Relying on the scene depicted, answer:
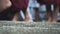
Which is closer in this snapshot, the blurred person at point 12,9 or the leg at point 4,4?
the blurred person at point 12,9

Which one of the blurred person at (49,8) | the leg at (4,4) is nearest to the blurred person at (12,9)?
the leg at (4,4)

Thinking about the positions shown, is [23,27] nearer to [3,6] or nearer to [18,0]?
[18,0]

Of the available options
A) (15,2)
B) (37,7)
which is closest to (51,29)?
(15,2)

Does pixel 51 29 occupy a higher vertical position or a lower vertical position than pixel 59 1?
lower

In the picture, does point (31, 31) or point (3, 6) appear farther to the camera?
point (3, 6)

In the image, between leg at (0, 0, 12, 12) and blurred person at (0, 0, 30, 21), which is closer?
blurred person at (0, 0, 30, 21)

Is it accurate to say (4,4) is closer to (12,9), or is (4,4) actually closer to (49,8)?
(12,9)

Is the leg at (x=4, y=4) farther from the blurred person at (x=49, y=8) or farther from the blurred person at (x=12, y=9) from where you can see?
the blurred person at (x=49, y=8)

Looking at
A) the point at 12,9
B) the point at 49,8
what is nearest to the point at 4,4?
the point at 12,9

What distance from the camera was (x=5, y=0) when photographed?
129 centimetres

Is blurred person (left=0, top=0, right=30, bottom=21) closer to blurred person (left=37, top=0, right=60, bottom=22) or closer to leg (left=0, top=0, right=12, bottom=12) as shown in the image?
leg (left=0, top=0, right=12, bottom=12)

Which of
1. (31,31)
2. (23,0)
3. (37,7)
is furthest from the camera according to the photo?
(37,7)

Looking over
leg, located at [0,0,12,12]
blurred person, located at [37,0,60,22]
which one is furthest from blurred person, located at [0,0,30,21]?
blurred person, located at [37,0,60,22]

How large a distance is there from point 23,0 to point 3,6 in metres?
0.24
